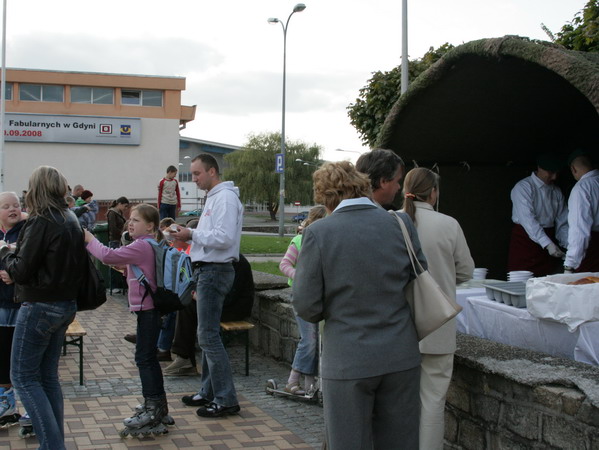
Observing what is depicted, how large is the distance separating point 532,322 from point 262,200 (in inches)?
2476

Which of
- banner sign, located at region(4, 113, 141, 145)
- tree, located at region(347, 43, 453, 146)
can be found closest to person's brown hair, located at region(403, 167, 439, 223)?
tree, located at region(347, 43, 453, 146)

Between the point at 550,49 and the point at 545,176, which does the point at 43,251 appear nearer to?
the point at 550,49

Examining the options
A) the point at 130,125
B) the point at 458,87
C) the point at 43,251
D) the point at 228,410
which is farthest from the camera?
the point at 130,125

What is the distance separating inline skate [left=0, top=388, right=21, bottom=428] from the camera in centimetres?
545

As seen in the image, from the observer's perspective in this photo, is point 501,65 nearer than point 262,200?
Yes

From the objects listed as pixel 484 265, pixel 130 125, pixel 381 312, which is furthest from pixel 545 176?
pixel 130 125

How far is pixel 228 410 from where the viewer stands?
19.1 feet

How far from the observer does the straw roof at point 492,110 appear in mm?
5762

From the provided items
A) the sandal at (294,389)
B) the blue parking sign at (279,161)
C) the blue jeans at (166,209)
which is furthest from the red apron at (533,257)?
the blue parking sign at (279,161)

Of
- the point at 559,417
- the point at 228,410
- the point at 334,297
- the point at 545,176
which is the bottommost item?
the point at 228,410

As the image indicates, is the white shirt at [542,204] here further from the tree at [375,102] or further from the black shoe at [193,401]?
the tree at [375,102]

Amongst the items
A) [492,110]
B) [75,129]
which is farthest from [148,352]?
[75,129]

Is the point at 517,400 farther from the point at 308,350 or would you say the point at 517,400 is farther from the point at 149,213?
the point at 149,213

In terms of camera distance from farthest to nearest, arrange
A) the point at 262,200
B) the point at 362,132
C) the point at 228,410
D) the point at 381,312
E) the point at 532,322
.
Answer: the point at 262,200 < the point at 362,132 < the point at 228,410 < the point at 532,322 < the point at 381,312
